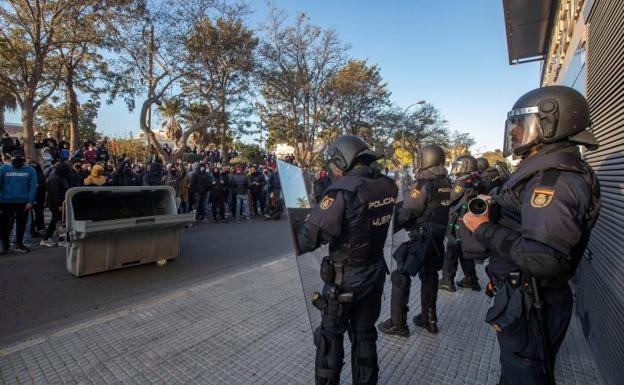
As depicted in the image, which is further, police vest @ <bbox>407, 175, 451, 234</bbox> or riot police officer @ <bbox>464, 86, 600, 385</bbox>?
police vest @ <bbox>407, 175, 451, 234</bbox>

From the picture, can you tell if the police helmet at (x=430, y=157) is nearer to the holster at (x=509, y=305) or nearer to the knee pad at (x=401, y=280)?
the knee pad at (x=401, y=280)

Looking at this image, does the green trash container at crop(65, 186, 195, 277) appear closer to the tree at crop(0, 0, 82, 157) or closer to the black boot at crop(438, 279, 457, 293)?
the black boot at crop(438, 279, 457, 293)

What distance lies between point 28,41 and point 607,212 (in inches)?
673

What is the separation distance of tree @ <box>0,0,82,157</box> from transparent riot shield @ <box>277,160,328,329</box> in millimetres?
13824

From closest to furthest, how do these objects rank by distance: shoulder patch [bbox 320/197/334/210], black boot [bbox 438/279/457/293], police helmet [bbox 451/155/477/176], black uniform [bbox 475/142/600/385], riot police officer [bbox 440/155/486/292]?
black uniform [bbox 475/142/600/385], shoulder patch [bbox 320/197/334/210], riot police officer [bbox 440/155/486/292], black boot [bbox 438/279/457/293], police helmet [bbox 451/155/477/176]

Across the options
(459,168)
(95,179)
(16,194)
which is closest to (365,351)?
(459,168)

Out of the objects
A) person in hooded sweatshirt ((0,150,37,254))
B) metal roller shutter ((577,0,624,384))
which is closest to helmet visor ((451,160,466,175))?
metal roller shutter ((577,0,624,384))

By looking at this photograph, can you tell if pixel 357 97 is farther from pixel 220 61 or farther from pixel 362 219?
pixel 362 219

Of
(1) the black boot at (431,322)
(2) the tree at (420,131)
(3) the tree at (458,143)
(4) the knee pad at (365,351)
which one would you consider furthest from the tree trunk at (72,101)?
(3) the tree at (458,143)

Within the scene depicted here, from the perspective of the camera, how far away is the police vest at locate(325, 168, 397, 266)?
7.50ft

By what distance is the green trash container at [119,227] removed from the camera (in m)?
4.92

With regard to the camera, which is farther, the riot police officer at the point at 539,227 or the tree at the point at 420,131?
the tree at the point at 420,131

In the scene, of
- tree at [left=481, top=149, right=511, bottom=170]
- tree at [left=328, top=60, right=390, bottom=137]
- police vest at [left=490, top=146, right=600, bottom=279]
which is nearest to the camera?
police vest at [left=490, top=146, right=600, bottom=279]

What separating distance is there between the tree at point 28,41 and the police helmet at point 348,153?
1414 centimetres
